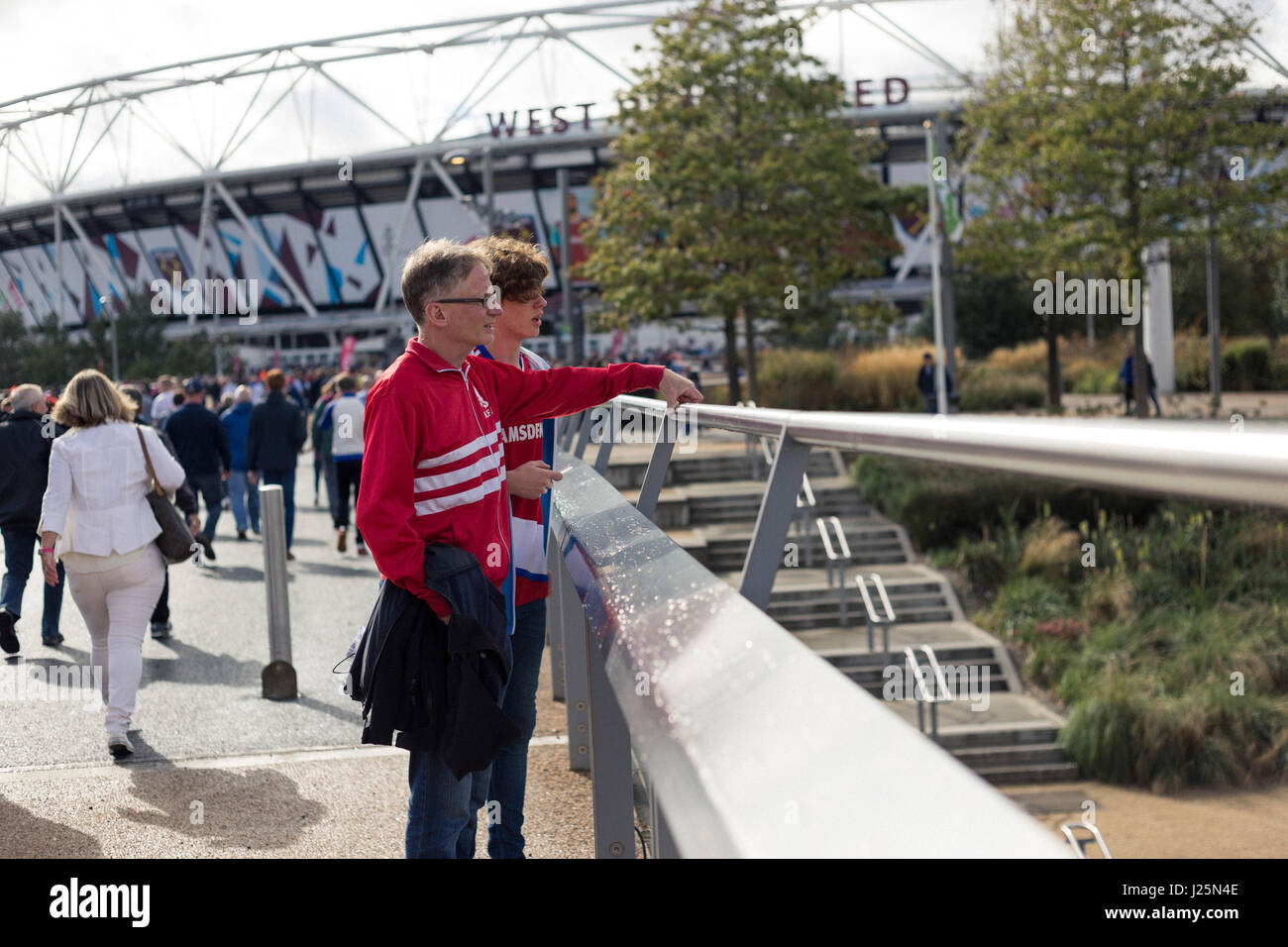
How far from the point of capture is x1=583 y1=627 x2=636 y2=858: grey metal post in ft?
11.6

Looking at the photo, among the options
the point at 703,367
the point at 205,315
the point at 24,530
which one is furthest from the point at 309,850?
the point at 205,315

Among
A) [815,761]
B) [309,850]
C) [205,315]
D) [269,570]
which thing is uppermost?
[205,315]

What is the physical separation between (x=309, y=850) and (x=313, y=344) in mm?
83711

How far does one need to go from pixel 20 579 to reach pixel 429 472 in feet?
23.1

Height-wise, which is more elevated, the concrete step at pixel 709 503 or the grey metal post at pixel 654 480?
the grey metal post at pixel 654 480

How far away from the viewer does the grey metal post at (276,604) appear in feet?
24.1

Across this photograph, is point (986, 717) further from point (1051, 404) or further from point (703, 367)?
point (703, 367)

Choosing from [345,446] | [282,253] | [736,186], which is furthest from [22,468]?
[282,253]

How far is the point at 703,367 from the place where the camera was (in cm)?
5972

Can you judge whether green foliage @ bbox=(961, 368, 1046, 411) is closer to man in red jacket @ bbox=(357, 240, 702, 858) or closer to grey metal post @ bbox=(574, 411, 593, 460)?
grey metal post @ bbox=(574, 411, 593, 460)

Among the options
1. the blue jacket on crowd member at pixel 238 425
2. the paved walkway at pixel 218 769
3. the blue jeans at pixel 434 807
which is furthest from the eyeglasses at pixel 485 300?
the blue jacket on crowd member at pixel 238 425

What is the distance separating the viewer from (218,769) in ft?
19.5

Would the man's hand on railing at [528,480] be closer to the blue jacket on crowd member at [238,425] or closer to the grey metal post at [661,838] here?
the grey metal post at [661,838]
